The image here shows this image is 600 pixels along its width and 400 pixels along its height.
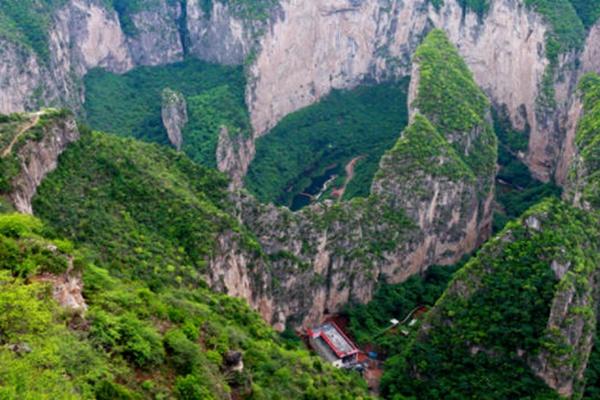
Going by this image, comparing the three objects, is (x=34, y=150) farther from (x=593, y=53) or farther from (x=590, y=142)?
(x=593, y=53)

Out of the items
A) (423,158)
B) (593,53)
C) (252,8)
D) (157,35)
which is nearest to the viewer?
(423,158)

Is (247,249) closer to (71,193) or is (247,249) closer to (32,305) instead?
(71,193)

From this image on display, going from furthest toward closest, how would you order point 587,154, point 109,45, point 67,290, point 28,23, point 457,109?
1. point 109,45
2. point 28,23
3. point 457,109
4. point 587,154
5. point 67,290

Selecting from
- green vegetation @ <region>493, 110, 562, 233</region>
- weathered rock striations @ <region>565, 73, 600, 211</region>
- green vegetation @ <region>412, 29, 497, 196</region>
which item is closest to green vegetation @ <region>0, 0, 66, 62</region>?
green vegetation @ <region>412, 29, 497, 196</region>

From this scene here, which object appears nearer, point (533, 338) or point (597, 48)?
point (533, 338)

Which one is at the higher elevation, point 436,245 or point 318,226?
point 318,226

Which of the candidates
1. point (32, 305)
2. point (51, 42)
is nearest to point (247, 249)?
point (32, 305)

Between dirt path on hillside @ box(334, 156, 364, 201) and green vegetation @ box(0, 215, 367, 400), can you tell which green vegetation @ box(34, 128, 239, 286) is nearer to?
green vegetation @ box(0, 215, 367, 400)

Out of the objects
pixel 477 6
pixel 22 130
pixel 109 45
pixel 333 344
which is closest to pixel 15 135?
pixel 22 130
